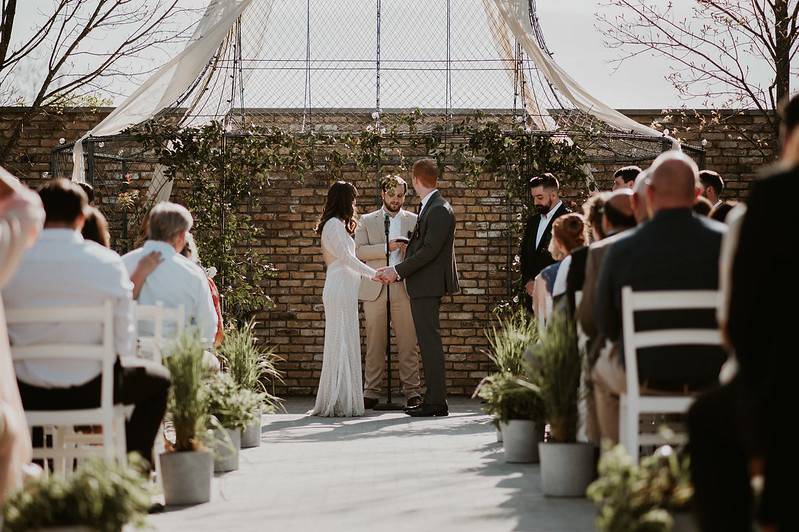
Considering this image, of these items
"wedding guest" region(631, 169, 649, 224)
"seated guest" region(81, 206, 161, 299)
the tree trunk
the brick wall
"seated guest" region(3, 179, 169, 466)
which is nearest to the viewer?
"seated guest" region(3, 179, 169, 466)

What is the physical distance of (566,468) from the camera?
5.27 meters

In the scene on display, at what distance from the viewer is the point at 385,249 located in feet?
33.6

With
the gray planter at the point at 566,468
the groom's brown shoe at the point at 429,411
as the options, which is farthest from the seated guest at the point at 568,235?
the groom's brown shoe at the point at 429,411

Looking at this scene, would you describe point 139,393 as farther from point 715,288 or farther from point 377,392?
point 377,392

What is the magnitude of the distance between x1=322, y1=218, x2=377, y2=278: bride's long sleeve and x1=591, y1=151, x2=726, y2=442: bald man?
16.2 ft

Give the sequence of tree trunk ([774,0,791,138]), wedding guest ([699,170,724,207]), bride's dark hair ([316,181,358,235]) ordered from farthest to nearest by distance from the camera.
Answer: tree trunk ([774,0,791,138]) → bride's dark hair ([316,181,358,235]) → wedding guest ([699,170,724,207])

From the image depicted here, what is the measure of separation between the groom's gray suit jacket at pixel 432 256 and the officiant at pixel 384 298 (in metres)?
0.68

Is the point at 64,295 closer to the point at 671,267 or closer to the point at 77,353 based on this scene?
the point at 77,353

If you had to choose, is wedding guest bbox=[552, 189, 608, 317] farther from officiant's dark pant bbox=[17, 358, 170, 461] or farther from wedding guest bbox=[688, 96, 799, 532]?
wedding guest bbox=[688, 96, 799, 532]

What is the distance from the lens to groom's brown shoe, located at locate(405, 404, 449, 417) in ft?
31.1

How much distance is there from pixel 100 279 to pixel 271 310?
6.84 metres

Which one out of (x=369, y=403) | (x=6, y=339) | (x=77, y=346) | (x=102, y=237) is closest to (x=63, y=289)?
(x=77, y=346)

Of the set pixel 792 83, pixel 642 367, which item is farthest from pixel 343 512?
pixel 792 83

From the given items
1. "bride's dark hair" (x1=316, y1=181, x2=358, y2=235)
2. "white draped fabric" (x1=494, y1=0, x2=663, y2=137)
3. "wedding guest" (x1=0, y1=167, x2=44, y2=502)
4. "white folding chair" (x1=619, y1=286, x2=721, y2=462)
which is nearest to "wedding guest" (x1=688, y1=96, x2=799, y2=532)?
"white folding chair" (x1=619, y1=286, x2=721, y2=462)
